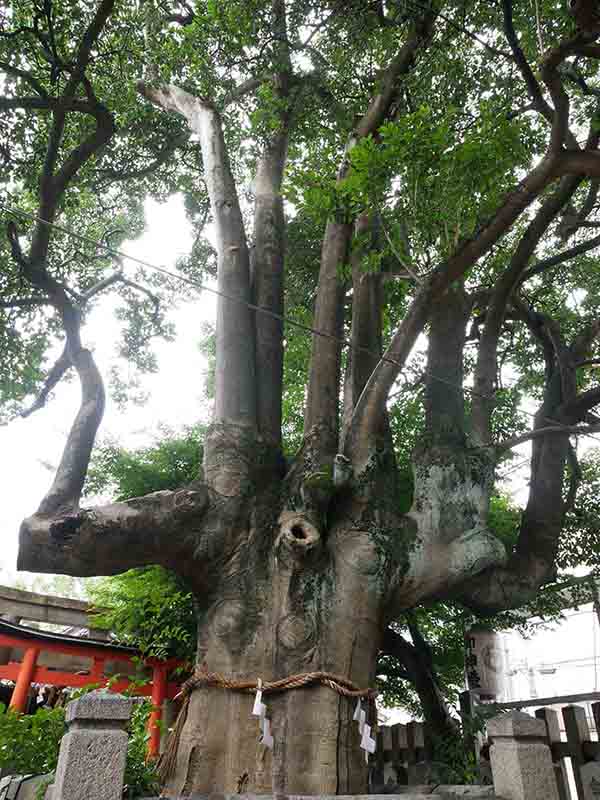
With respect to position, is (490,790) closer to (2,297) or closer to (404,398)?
(404,398)

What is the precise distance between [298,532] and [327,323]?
2.10 m

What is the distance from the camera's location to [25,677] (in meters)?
7.29

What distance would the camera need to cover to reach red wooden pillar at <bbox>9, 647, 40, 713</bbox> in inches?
280

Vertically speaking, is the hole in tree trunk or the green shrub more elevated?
the hole in tree trunk

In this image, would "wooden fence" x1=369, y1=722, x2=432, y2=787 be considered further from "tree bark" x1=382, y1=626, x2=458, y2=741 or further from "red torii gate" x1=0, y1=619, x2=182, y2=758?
"red torii gate" x1=0, y1=619, x2=182, y2=758

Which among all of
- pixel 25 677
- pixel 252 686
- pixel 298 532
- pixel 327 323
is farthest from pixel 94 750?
pixel 25 677

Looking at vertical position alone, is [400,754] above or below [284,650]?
below

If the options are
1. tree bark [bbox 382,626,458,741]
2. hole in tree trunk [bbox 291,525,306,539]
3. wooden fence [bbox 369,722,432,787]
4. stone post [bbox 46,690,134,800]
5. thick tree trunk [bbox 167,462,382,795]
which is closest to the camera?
stone post [bbox 46,690,134,800]

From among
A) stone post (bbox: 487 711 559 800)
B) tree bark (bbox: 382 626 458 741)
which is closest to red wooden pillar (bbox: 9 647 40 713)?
tree bark (bbox: 382 626 458 741)

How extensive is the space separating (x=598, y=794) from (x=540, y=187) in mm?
4275

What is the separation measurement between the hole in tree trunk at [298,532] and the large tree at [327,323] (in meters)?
0.01

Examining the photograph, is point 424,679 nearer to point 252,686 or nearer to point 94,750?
point 252,686

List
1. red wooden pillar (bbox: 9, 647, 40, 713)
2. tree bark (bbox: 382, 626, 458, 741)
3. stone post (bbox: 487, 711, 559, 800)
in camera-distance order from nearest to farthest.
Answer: stone post (bbox: 487, 711, 559, 800)
tree bark (bbox: 382, 626, 458, 741)
red wooden pillar (bbox: 9, 647, 40, 713)

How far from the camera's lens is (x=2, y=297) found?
6773 millimetres
